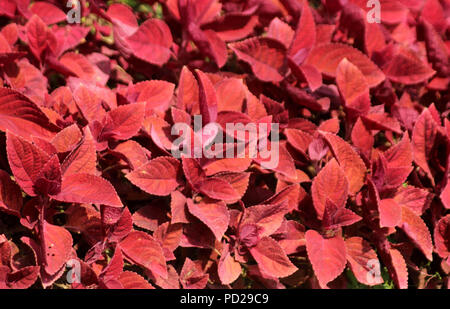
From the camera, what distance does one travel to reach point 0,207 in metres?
1.07

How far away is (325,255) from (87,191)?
549mm

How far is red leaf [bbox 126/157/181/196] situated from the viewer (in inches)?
44.3

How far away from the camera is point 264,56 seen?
144cm

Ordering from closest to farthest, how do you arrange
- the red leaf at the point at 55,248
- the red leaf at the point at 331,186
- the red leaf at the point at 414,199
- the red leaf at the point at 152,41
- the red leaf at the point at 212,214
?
the red leaf at the point at 55,248
the red leaf at the point at 212,214
the red leaf at the point at 331,186
the red leaf at the point at 414,199
the red leaf at the point at 152,41

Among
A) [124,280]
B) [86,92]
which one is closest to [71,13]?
[86,92]

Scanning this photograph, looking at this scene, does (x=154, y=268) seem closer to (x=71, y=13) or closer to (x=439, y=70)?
(x=71, y=13)

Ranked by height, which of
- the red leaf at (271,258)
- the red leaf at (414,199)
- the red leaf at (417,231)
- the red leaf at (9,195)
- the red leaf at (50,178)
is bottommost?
the red leaf at (271,258)

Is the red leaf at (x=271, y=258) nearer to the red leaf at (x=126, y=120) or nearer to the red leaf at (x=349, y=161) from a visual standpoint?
the red leaf at (x=349, y=161)

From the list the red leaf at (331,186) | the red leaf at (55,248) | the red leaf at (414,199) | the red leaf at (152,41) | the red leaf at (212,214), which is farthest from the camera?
the red leaf at (152,41)

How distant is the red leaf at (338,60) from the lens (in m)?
1.48

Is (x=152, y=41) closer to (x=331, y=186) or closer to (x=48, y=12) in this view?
(x=48, y=12)

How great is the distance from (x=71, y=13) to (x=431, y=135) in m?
1.10

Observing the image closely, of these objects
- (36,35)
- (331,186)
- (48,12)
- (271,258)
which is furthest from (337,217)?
(48,12)

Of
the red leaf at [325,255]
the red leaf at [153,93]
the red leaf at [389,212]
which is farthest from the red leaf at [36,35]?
the red leaf at [389,212]
